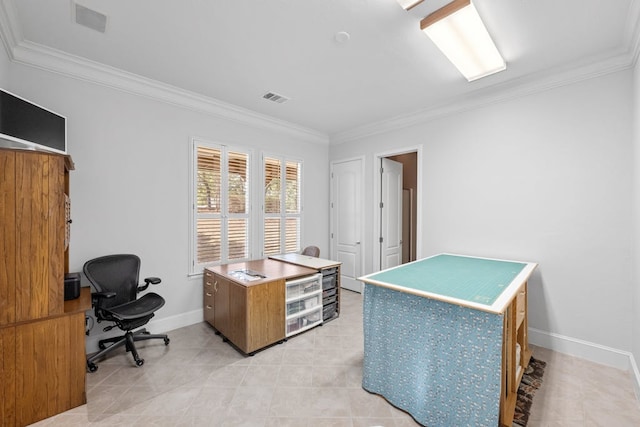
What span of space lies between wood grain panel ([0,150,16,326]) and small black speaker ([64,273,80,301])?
0.45 metres

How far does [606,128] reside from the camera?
2.47m

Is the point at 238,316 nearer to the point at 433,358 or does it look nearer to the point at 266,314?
the point at 266,314

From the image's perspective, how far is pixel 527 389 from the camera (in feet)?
6.88

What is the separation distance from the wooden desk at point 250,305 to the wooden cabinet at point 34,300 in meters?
1.18

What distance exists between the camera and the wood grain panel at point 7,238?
168 centimetres

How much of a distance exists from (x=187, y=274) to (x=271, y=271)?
110 centimetres

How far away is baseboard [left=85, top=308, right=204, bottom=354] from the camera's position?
2.65m

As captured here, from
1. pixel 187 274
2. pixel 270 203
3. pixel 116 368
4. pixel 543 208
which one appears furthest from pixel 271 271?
pixel 543 208

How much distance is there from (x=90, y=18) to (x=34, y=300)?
81.0 inches

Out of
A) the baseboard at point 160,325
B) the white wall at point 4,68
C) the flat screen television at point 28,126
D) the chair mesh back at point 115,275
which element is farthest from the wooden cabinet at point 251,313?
the white wall at point 4,68

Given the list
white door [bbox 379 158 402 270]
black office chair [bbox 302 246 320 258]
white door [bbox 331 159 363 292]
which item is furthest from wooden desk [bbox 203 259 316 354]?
white door [bbox 379 158 402 270]

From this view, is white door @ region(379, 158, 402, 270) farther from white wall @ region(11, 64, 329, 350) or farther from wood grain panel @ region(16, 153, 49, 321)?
wood grain panel @ region(16, 153, 49, 321)

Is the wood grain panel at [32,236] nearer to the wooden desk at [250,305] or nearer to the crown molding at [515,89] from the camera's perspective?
the wooden desk at [250,305]

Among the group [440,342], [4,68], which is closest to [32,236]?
[4,68]
